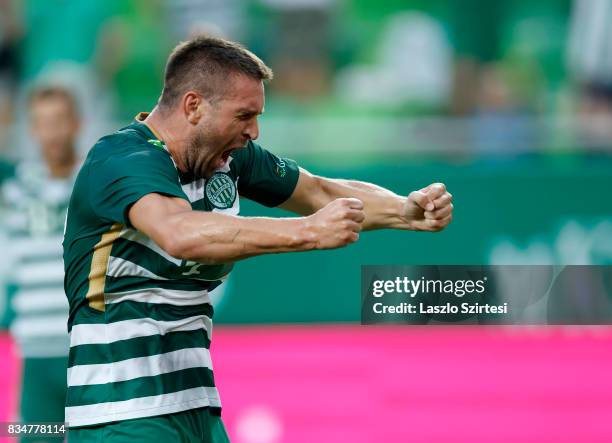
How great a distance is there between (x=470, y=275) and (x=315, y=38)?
663 centimetres

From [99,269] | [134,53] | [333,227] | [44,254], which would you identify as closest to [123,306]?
[99,269]

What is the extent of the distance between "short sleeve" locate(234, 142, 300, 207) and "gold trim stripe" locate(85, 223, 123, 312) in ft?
2.10

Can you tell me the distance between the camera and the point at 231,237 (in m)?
3.14

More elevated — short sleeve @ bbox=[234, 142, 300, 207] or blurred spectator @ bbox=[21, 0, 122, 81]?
blurred spectator @ bbox=[21, 0, 122, 81]

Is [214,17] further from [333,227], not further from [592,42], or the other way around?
[333,227]

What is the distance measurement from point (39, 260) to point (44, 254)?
0.04 m

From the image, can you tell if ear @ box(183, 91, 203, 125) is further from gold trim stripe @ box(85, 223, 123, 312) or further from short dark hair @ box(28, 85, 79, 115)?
short dark hair @ box(28, 85, 79, 115)

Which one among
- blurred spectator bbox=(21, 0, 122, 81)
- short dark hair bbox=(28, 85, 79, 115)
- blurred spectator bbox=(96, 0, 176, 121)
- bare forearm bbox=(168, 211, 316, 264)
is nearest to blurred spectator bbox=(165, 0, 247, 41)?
blurred spectator bbox=(96, 0, 176, 121)

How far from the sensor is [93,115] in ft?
33.5

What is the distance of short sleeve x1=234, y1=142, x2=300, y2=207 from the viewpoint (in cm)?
400

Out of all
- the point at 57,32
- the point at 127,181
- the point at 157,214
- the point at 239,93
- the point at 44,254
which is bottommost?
the point at 157,214

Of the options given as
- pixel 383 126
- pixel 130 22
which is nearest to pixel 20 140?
pixel 130 22

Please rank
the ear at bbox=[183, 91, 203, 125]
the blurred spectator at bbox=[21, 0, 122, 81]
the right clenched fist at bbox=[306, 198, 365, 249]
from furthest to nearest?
the blurred spectator at bbox=[21, 0, 122, 81] → the ear at bbox=[183, 91, 203, 125] → the right clenched fist at bbox=[306, 198, 365, 249]

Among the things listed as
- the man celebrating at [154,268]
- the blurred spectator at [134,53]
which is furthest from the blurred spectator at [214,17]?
the man celebrating at [154,268]
